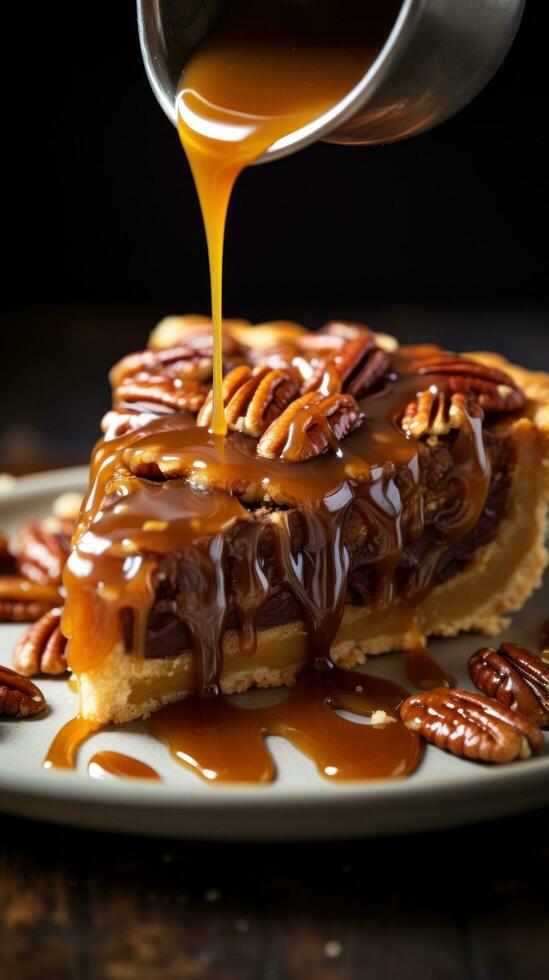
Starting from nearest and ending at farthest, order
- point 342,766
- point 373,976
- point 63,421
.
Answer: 1. point 373,976
2. point 342,766
3. point 63,421

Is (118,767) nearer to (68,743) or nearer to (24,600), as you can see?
(68,743)

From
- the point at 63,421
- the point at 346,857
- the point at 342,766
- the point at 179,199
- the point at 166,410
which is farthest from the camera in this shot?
the point at 179,199

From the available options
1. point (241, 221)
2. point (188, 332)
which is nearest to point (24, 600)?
point (188, 332)

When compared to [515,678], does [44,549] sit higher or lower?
lower

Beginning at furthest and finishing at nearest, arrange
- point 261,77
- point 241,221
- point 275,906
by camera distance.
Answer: point 241,221, point 261,77, point 275,906

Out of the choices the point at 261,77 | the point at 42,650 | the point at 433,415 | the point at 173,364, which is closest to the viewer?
the point at 261,77

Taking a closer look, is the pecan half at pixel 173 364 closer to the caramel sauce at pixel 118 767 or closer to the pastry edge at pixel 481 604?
the pastry edge at pixel 481 604

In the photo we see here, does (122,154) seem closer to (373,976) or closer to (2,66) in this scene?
(2,66)

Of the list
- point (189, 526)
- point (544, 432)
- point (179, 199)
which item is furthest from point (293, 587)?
point (179, 199)

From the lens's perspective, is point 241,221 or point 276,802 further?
point 241,221
